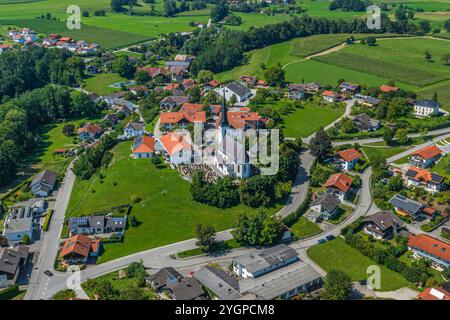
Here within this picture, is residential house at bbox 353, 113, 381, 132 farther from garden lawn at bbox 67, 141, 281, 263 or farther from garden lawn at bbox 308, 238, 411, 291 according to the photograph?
garden lawn at bbox 308, 238, 411, 291

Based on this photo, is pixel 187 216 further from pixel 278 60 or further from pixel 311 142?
pixel 278 60

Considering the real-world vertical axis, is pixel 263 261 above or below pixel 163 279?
above

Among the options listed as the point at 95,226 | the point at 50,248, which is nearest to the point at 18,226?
the point at 50,248

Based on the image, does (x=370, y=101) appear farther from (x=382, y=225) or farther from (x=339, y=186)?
(x=382, y=225)

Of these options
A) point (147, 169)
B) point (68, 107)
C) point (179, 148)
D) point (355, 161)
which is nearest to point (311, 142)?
point (355, 161)

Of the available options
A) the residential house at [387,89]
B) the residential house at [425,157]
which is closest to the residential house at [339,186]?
the residential house at [425,157]

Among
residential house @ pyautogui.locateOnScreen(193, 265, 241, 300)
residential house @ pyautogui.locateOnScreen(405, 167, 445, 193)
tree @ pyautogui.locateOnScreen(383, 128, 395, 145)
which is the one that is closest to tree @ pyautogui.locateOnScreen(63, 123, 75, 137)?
residential house @ pyautogui.locateOnScreen(193, 265, 241, 300)
